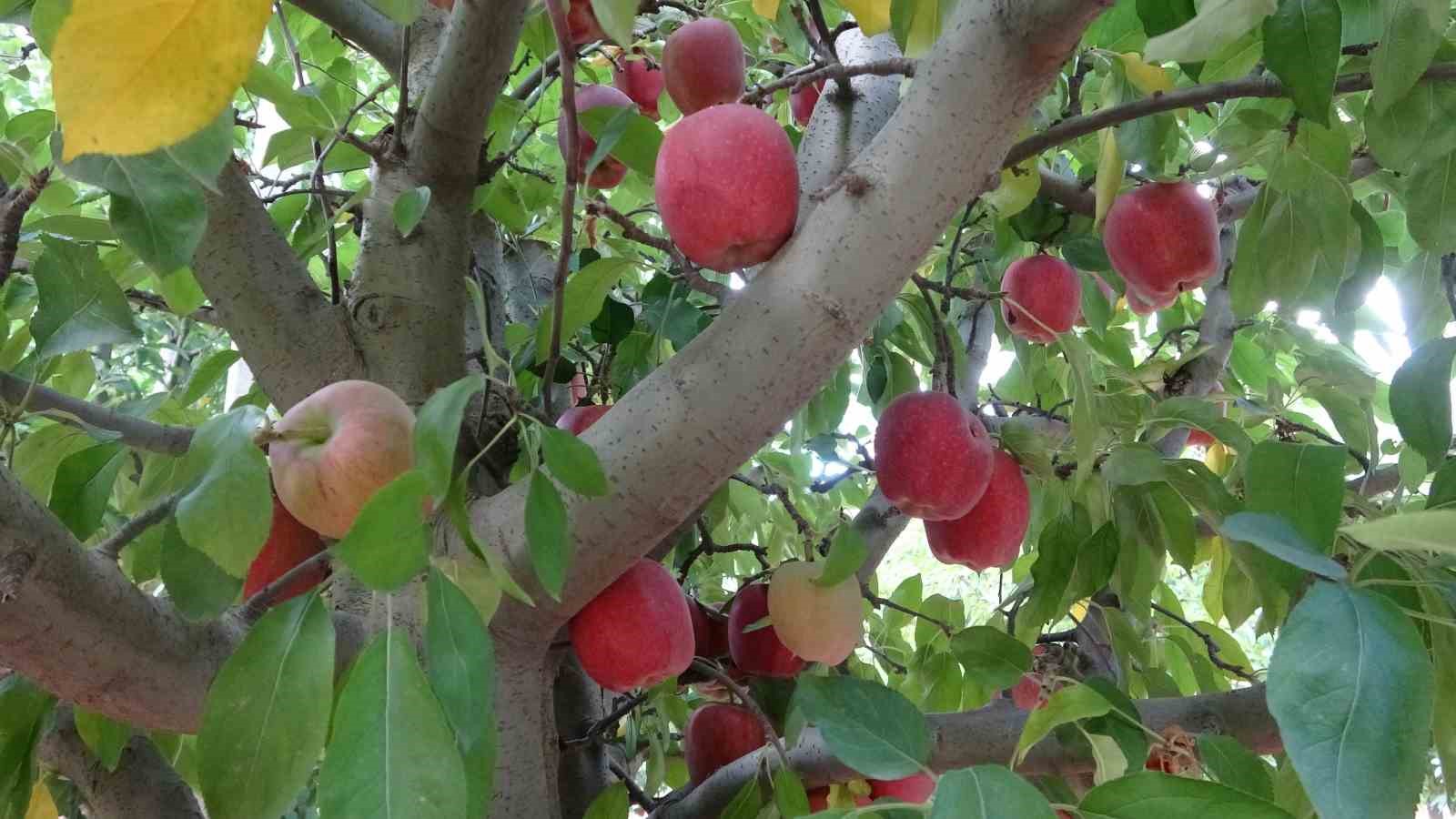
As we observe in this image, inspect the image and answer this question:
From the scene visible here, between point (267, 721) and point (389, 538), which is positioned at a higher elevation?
point (389, 538)

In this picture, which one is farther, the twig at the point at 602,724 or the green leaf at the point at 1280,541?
the twig at the point at 602,724

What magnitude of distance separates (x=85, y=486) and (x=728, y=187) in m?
0.54

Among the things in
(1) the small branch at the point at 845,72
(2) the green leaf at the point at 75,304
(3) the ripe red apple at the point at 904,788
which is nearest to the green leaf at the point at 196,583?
(2) the green leaf at the point at 75,304

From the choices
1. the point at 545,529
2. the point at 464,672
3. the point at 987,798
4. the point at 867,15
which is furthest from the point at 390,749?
the point at 867,15

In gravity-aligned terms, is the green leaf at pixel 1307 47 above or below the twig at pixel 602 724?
above

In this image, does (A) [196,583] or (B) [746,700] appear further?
(B) [746,700]

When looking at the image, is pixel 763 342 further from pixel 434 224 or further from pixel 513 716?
pixel 434 224

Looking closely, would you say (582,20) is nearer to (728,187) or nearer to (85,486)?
(728,187)

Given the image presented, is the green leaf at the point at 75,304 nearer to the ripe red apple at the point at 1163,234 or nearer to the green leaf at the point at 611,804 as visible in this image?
the green leaf at the point at 611,804

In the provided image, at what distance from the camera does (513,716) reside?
941 millimetres

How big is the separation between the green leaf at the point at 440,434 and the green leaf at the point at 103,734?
592mm

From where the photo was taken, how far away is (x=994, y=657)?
103 cm

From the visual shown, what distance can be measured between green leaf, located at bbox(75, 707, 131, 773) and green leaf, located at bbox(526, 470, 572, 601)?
1.82ft

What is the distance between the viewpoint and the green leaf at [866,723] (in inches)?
30.8
